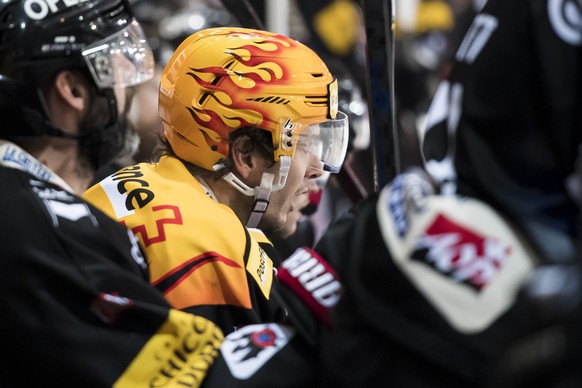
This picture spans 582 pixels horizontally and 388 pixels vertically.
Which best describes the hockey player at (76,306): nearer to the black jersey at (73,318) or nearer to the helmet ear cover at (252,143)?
the black jersey at (73,318)

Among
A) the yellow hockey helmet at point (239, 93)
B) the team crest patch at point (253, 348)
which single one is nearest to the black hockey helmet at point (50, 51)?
the yellow hockey helmet at point (239, 93)

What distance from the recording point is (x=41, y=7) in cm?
222

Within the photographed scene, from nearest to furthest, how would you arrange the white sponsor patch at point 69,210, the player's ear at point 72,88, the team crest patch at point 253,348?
the team crest patch at point 253,348 < the white sponsor patch at point 69,210 < the player's ear at point 72,88

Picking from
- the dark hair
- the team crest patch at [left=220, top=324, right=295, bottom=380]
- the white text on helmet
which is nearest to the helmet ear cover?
the dark hair

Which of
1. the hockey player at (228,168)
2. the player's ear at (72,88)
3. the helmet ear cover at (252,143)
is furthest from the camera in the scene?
the helmet ear cover at (252,143)

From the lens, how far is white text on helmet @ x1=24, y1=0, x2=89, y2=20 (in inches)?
86.6

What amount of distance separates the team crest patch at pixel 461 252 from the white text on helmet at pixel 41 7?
53.2 inches

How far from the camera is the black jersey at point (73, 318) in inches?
62.2

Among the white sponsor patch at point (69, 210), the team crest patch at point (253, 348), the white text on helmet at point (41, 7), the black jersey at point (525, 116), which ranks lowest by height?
the team crest patch at point (253, 348)

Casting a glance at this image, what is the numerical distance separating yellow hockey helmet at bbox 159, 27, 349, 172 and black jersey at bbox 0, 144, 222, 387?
78 centimetres

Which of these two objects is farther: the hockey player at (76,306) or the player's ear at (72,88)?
the player's ear at (72,88)

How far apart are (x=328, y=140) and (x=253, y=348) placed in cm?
113

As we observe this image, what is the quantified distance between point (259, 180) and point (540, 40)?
1.47 m

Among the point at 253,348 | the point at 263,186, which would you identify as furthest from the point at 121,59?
the point at 253,348
